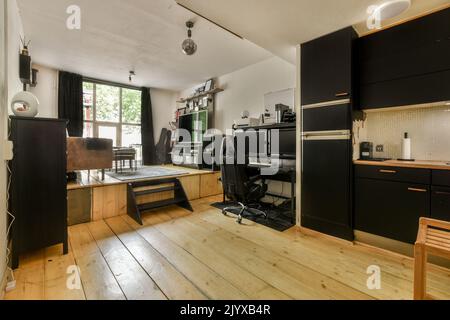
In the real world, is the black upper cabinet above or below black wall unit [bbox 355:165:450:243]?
above

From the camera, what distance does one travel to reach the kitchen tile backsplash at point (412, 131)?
2.04 m

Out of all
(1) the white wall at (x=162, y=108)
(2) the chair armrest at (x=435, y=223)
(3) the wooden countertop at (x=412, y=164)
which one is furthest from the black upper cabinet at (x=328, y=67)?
(1) the white wall at (x=162, y=108)

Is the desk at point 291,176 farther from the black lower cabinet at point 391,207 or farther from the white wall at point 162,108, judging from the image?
the white wall at point 162,108

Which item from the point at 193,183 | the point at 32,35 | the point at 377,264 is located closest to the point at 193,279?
the point at 377,264

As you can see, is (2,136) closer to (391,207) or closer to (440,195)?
(391,207)

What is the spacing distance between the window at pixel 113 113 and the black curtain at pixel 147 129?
7.2 inches

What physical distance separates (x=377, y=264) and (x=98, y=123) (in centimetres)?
636

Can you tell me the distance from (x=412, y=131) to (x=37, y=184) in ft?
12.4

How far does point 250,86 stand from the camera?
4328 mm

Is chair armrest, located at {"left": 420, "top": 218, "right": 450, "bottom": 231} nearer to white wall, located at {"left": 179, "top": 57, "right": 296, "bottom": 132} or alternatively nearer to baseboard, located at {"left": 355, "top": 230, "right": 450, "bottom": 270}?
baseboard, located at {"left": 355, "top": 230, "right": 450, "bottom": 270}

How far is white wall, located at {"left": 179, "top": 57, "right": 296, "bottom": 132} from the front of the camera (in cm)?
372

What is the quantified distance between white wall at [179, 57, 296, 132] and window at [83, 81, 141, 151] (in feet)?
8.94

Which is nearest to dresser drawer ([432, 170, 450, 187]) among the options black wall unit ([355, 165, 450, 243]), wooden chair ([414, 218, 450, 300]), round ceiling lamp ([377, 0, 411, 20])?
black wall unit ([355, 165, 450, 243])
